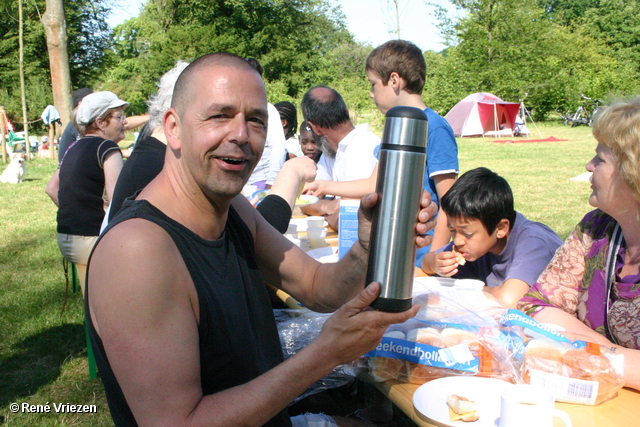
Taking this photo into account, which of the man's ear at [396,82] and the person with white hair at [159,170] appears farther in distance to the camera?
the man's ear at [396,82]

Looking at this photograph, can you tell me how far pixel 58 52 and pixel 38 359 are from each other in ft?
24.1

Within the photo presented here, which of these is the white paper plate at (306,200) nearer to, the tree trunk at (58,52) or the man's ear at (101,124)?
the man's ear at (101,124)

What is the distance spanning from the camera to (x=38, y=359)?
4156 millimetres

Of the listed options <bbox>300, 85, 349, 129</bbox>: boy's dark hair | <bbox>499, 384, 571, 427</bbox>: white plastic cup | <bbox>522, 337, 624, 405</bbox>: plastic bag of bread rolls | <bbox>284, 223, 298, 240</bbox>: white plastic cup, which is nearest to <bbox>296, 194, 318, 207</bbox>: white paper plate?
<bbox>284, 223, 298, 240</bbox>: white plastic cup

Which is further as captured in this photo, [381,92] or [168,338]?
[381,92]

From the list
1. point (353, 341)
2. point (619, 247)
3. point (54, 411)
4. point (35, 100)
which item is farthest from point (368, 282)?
point (35, 100)

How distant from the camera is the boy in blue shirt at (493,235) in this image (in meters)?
2.56

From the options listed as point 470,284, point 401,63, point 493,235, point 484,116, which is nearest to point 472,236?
point 493,235

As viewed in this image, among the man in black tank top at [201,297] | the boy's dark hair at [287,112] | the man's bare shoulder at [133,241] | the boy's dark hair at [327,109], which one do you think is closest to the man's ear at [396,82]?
the boy's dark hair at [327,109]

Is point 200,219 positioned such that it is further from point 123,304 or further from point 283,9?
point 283,9

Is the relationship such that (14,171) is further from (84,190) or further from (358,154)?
(358,154)

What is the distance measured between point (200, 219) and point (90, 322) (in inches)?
16.0

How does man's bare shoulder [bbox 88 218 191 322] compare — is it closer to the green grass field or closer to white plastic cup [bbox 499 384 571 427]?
white plastic cup [bbox 499 384 571 427]

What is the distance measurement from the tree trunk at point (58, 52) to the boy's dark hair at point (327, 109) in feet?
21.8
